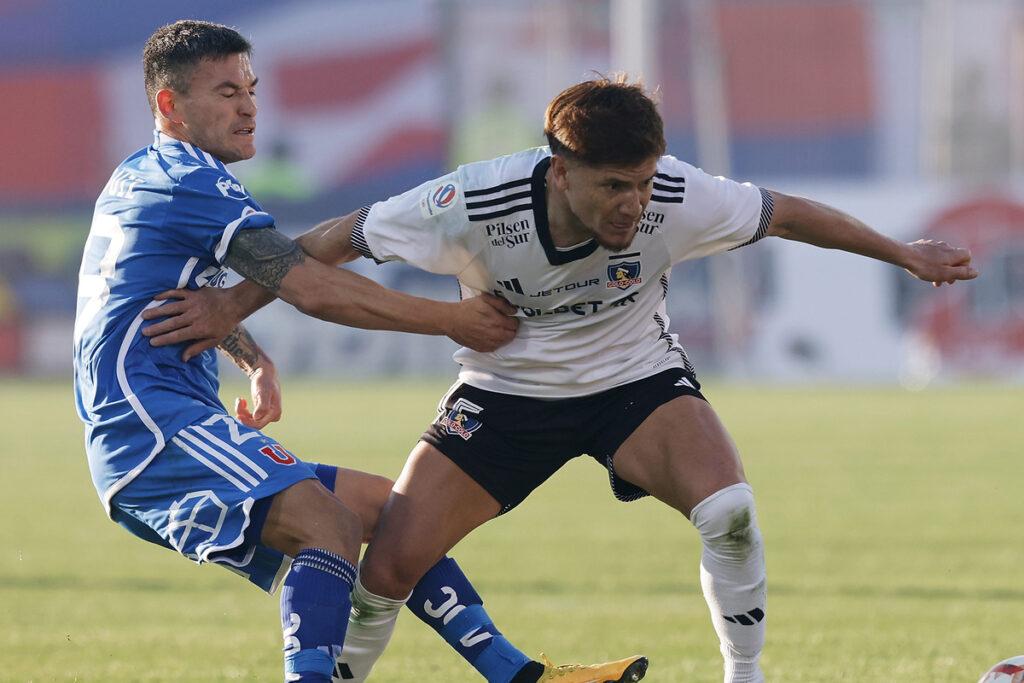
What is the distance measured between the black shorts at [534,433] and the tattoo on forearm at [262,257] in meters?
1.06

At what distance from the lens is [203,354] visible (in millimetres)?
4785

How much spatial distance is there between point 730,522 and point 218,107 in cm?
220

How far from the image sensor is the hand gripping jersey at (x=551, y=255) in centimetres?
492

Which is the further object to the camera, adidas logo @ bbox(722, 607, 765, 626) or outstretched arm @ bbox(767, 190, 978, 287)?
outstretched arm @ bbox(767, 190, 978, 287)

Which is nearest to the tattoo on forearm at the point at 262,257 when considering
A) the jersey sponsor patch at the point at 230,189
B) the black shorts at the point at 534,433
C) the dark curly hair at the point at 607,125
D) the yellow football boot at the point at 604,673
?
the jersey sponsor patch at the point at 230,189

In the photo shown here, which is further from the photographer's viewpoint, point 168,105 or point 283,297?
point 168,105

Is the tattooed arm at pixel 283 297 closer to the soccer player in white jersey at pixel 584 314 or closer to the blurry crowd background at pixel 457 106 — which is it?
the soccer player in white jersey at pixel 584 314

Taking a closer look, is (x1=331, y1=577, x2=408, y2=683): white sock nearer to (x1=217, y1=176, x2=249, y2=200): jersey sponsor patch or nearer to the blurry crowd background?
(x1=217, y1=176, x2=249, y2=200): jersey sponsor patch

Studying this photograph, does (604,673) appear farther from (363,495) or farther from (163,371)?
(163,371)

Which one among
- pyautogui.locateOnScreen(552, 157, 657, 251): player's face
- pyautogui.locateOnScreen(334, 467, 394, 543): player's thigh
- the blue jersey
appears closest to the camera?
the blue jersey

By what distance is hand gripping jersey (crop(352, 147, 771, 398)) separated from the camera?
492 centimetres

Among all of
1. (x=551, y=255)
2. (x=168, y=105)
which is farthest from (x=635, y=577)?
(x=168, y=105)

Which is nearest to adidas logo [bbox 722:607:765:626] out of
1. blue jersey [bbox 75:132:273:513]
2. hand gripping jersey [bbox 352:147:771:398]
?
hand gripping jersey [bbox 352:147:771:398]

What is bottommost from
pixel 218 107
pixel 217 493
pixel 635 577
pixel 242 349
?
pixel 635 577
